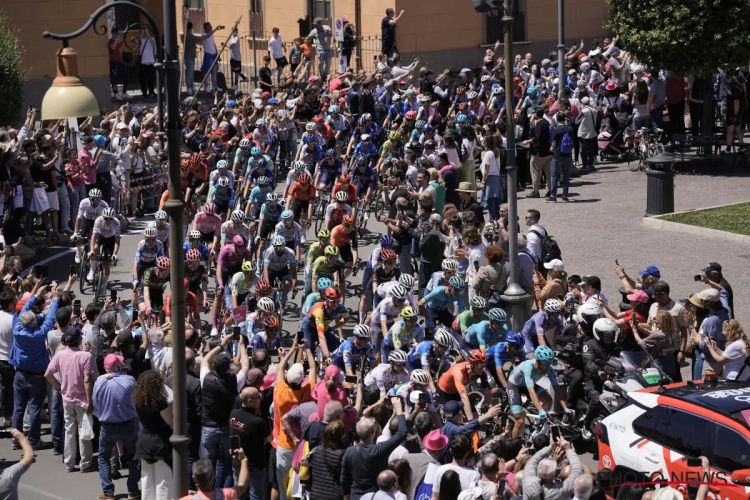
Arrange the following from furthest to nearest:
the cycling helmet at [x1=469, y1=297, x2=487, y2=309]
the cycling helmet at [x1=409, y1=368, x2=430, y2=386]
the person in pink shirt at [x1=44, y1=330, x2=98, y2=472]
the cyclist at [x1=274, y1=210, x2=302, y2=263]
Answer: the cyclist at [x1=274, y1=210, x2=302, y2=263] → the cycling helmet at [x1=469, y1=297, x2=487, y2=309] → the person in pink shirt at [x1=44, y1=330, x2=98, y2=472] → the cycling helmet at [x1=409, y1=368, x2=430, y2=386]

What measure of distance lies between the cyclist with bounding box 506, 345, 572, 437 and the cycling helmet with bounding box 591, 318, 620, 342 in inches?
35.2

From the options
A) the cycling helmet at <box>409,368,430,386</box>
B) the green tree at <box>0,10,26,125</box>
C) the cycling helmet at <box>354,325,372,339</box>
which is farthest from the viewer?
the green tree at <box>0,10,26,125</box>

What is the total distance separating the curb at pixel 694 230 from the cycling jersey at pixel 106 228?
10052 mm

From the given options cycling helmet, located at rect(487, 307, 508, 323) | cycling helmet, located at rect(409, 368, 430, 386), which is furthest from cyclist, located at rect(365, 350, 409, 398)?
cycling helmet, located at rect(487, 307, 508, 323)

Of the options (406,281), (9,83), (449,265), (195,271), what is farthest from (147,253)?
(9,83)

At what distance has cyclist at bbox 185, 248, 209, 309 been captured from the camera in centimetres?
1697

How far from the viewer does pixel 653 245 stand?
2191cm

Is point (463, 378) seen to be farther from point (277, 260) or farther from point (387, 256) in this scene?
point (277, 260)

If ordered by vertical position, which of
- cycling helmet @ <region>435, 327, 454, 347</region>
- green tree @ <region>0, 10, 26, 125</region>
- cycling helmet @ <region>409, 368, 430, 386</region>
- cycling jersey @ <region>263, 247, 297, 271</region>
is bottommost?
cycling helmet @ <region>409, 368, 430, 386</region>

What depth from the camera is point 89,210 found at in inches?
760

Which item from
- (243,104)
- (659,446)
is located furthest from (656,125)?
(659,446)

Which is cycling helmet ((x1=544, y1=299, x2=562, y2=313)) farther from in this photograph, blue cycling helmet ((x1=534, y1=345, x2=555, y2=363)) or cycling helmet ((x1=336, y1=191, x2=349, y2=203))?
cycling helmet ((x1=336, y1=191, x2=349, y2=203))

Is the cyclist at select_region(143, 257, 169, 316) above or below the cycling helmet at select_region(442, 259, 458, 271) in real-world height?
below

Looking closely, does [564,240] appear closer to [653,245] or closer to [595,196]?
[653,245]
